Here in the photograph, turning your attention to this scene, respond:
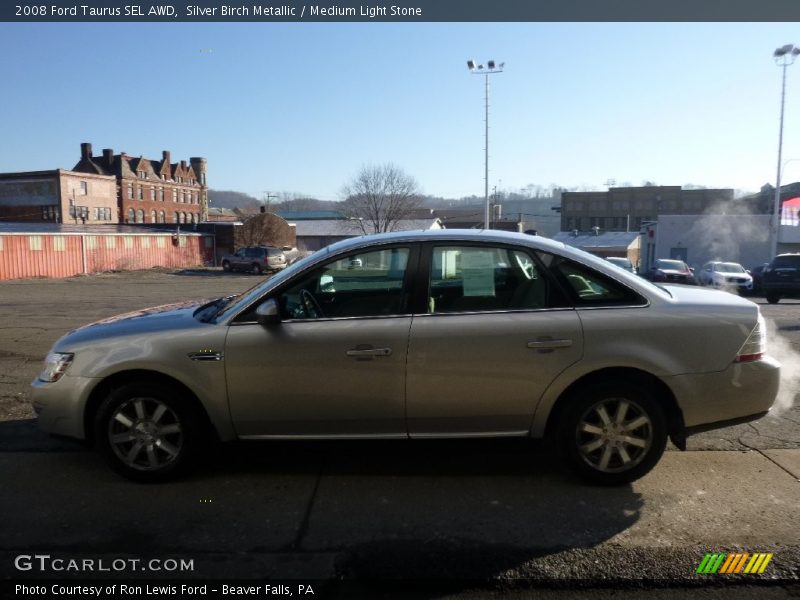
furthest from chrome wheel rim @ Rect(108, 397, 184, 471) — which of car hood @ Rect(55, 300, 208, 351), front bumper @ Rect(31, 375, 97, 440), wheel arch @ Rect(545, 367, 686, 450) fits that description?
wheel arch @ Rect(545, 367, 686, 450)

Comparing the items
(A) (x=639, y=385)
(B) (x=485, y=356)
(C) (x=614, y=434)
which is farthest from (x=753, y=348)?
(B) (x=485, y=356)

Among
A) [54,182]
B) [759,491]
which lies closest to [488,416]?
[759,491]

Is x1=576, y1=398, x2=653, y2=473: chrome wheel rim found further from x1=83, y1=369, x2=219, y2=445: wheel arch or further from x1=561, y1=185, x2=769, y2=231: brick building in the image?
x1=561, y1=185, x2=769, y2=231: brick building

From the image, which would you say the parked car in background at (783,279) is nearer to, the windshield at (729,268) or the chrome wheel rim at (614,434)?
the windshield at (729,268)

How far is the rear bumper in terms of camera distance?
155 inches

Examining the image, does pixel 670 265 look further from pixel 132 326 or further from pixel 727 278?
pixel 132 326

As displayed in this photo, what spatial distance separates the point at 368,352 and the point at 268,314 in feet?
2.21

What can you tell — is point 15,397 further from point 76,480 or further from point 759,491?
point 759,491

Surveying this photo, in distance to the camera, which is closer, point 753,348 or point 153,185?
point 753,348

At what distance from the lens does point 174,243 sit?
48.0 meters

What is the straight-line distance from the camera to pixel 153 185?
9094cm

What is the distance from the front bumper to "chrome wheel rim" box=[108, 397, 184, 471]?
24 cm

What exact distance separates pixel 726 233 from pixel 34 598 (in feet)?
168

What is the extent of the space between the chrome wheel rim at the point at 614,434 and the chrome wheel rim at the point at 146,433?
2615mm
